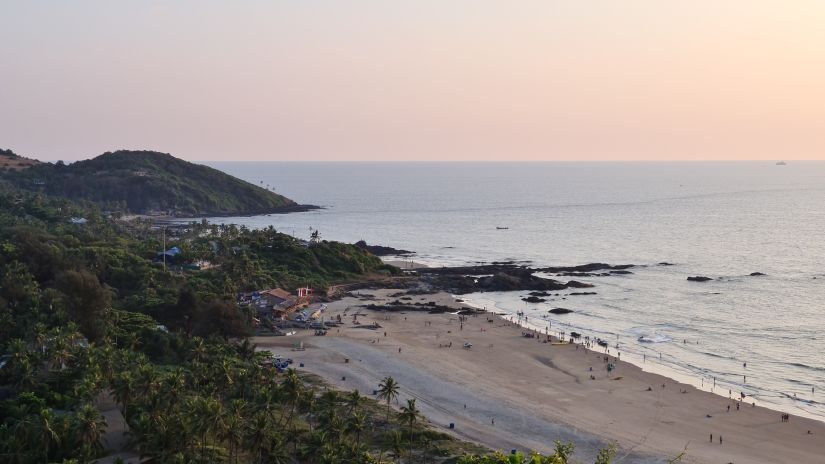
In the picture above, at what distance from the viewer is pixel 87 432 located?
3834 cm

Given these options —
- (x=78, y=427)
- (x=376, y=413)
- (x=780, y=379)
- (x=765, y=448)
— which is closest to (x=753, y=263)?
(x=780, y=379)

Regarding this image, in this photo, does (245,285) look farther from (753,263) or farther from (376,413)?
(753,263)

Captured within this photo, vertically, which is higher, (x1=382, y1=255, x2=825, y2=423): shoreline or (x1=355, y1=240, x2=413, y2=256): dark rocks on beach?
(x1=355, y1=240, x2=413, y2=256): dark rocks on beach

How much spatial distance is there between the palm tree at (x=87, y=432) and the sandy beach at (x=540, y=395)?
79.9ft

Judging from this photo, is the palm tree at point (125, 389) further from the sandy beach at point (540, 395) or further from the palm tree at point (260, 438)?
the sandy beach at point (540, 395)

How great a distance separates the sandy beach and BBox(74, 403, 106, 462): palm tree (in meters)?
24.3

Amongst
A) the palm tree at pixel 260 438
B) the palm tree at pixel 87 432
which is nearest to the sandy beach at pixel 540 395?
the palm tree at pixel 260 438

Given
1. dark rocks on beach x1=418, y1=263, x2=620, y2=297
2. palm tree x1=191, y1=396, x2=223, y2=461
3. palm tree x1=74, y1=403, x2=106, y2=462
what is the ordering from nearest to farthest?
1. palm tree x1=191, y1=396, x2=223, y2=461
2. palm tree x1=74, y1=403, x2=106, y2=462
3. dark rocks on beach x1=418, y1=263, x2=620, y2=297

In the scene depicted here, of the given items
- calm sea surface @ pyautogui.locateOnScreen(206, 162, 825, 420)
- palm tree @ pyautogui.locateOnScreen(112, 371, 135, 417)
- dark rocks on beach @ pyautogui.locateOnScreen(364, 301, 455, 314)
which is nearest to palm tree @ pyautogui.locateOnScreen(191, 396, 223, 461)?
palm tree @ pyautogui.locateOnScreen(112, 371, 135, 417)

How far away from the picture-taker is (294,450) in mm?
43344

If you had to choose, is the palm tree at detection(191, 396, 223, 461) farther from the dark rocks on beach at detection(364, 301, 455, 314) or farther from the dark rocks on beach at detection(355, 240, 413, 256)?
the dark rocks on beach at detection(355, 240, 413, 256)

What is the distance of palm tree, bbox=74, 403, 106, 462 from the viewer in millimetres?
38175

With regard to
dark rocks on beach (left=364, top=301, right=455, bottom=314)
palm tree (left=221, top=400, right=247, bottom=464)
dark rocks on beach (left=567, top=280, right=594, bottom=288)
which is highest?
dark rocks on beach (left=567, top=280, right=594, bottom=288)

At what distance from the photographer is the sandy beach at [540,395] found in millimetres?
52062
